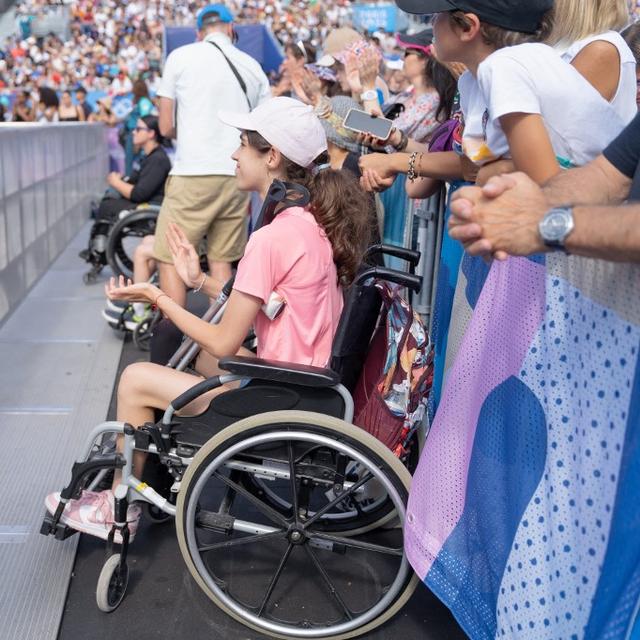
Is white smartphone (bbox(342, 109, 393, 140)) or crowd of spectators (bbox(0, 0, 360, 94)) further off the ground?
white smartphone (bbox(342, 109, 393, 140))

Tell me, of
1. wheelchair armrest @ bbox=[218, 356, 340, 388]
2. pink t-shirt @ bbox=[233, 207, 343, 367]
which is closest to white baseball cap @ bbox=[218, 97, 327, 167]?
pink t-shirt @ bbox=[233, 207, 343, 367]

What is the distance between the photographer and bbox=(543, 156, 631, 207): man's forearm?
187cm

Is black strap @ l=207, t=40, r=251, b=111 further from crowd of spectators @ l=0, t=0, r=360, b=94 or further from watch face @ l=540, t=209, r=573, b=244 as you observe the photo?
crowd of spectators @ l=0, t=0, r=360, b=94

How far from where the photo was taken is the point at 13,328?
6090 mm

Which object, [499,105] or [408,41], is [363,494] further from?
[408,41]

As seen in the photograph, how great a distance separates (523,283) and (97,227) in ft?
18.7

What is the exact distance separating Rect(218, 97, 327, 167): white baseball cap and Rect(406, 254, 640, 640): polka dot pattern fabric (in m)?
1.10

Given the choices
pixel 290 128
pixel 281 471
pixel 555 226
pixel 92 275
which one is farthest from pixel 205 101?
pixel 555 226

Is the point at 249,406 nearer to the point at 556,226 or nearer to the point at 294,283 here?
the point at 294,283

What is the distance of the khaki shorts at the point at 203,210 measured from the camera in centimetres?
527

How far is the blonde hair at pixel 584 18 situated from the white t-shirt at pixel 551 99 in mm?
227

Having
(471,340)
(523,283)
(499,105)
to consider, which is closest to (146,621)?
(471,340)

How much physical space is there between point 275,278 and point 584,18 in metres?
1.17

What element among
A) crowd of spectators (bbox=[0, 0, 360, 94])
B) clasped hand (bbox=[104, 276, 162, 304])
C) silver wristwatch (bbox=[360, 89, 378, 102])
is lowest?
crowd of spectators (bbox=[0, 0, 360, 94])
